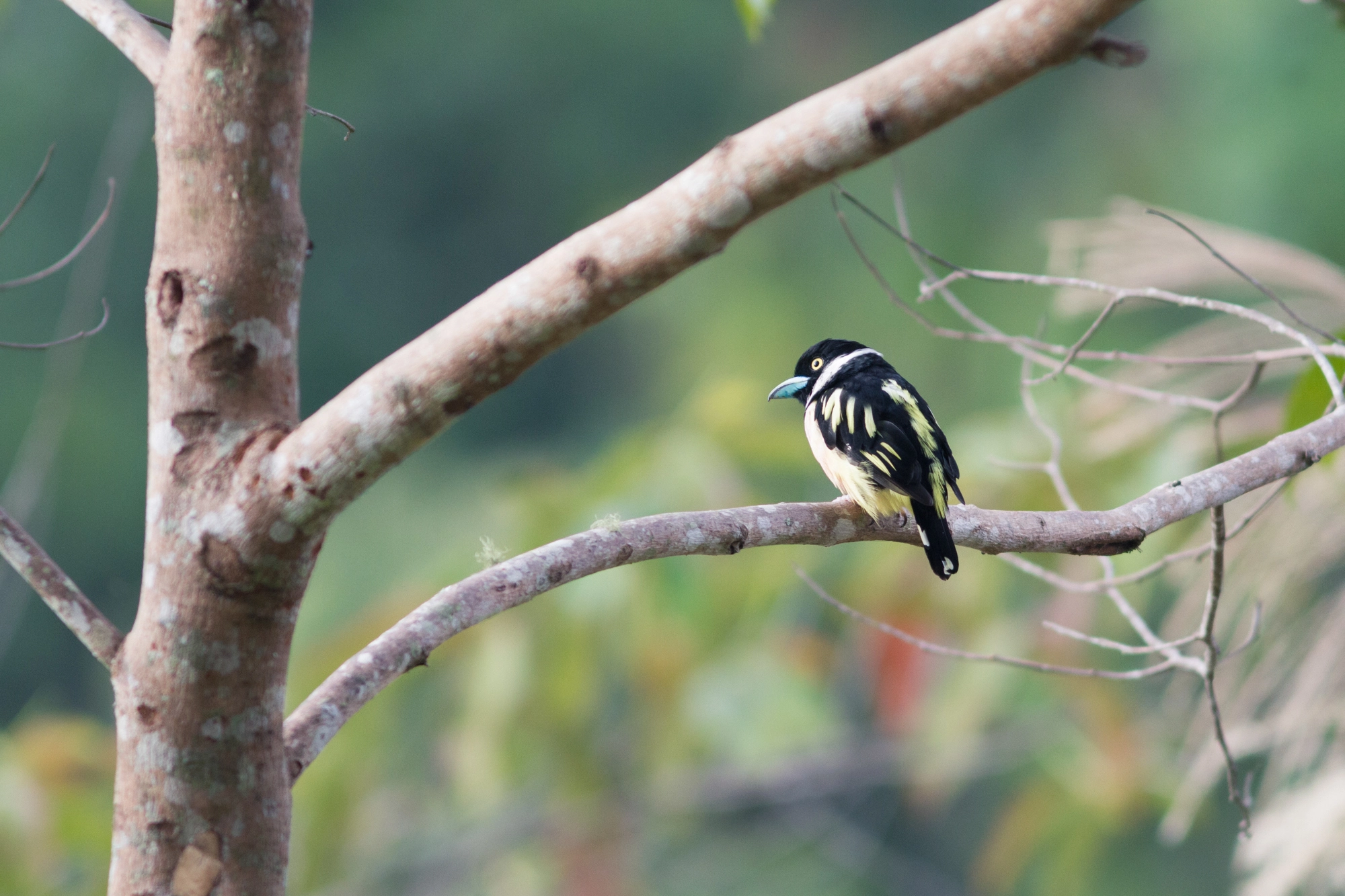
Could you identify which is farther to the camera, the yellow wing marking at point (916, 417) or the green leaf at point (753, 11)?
the yellow wing marking at point (916, 417)

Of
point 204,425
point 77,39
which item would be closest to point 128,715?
point 204,425

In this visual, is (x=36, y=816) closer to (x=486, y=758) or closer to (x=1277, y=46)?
(x=486, y=758)

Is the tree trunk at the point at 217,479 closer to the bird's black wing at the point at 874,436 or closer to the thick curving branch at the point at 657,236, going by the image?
the thick curving branch at the point at 657,236

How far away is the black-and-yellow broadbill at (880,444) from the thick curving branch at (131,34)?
60.1 inches

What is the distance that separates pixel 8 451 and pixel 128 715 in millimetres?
14794

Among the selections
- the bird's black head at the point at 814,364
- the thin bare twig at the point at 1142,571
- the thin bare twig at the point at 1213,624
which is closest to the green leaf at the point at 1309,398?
the thin bare twig at the point at 1142,571

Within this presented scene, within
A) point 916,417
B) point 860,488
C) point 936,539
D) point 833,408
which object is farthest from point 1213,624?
point 833,408

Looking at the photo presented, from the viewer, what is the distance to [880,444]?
2.67 meters

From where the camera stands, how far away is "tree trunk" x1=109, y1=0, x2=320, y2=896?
1.40 metres

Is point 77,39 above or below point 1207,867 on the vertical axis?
above

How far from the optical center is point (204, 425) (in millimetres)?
1450

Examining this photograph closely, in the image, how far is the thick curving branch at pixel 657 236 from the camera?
1130 mm

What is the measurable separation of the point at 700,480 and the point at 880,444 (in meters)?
1.89

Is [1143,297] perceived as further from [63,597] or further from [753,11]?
[63,597]
